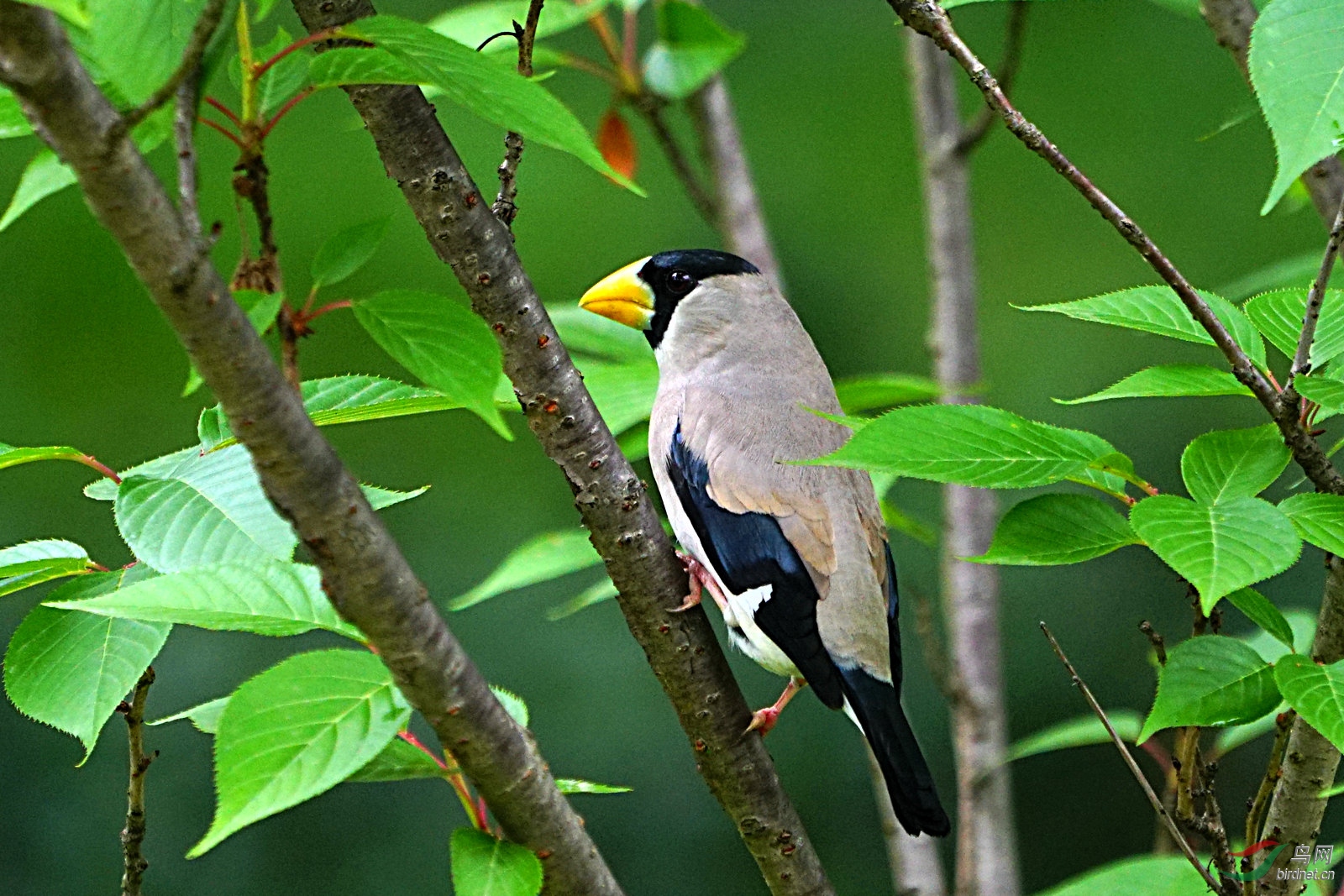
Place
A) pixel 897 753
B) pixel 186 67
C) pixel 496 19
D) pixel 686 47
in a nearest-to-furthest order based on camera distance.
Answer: pixel 186 67 < pixel 897 753 < pixel 496 19 < pixel 686 47

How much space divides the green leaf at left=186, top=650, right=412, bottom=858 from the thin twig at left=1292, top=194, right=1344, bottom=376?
57cm

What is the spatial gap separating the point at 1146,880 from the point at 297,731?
0.70m

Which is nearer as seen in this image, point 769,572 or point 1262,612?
point 1262,612

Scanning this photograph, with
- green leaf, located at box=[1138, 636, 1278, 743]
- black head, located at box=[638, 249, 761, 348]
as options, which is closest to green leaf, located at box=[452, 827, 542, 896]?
green leaf, located at box=[1138, 636, 1278, 743]

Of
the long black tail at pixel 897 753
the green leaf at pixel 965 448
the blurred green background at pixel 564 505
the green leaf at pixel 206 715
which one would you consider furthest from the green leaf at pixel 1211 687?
the blurred green background at pixel 564 505

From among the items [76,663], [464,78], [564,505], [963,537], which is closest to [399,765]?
[76,663]

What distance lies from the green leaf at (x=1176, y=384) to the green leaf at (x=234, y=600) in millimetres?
492

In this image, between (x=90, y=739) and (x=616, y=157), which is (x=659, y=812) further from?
(x=90, y=739)

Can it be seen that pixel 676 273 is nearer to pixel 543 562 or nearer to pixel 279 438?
pixel 543 562

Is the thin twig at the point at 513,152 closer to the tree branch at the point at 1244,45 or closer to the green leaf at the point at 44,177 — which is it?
the green leaf at the point at 44,177

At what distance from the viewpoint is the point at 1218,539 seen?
2.49 feet

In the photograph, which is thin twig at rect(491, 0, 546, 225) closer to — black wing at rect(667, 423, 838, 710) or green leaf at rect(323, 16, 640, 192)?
green leaf at rect(323, 16, 640, 192)

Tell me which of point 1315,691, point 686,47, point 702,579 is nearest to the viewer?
point 1315,691

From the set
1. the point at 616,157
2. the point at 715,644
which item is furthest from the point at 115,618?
the point at 616,157
